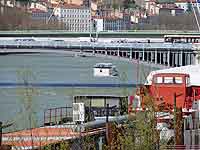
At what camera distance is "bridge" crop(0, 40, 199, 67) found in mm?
28922

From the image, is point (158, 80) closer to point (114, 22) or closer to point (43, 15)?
point (114, 22)

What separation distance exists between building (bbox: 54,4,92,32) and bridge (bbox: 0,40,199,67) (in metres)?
17.8

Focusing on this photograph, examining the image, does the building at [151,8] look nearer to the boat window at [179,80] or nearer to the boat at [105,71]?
the boat at [105,71]

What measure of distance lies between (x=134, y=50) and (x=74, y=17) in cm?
2372

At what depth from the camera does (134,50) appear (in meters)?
29.1

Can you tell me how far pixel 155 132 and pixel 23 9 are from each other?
1973 inches

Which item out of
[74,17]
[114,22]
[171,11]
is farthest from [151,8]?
[74,17]

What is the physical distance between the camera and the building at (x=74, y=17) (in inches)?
1972

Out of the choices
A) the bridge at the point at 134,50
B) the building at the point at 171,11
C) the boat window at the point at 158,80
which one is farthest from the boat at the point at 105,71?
the building at the point at 171,11

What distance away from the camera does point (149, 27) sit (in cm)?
4953

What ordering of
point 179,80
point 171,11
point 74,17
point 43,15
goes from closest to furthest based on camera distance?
1. point 179,80
2. point 74,17
3. point 43,15
4. point 171,11

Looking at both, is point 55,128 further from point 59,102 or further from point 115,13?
point 115,13

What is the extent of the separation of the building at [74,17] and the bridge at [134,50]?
17.8 m

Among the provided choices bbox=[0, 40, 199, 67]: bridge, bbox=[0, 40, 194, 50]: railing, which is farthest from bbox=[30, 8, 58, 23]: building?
bbox=[0, 40, 199, 67]: bridge
